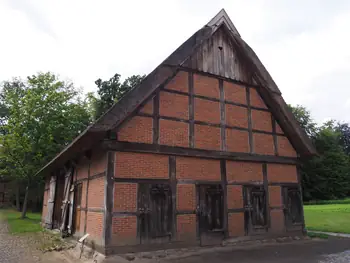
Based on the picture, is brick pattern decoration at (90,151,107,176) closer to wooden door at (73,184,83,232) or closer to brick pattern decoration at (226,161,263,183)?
wooden door at (73,184,83,232)

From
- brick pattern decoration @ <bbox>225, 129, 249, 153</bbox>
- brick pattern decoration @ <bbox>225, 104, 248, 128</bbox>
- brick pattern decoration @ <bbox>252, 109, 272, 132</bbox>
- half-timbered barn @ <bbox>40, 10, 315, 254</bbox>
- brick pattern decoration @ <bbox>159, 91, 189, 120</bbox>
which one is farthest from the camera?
brick pattern decoration @ <bbox>252, 109, 272, 132</bbox>

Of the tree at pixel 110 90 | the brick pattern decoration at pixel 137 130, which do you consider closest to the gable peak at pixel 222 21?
the brick pattern decoration at pixel 137 130

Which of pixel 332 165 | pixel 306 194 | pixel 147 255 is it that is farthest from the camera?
pixel 332 165

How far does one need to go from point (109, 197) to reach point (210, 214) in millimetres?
3047

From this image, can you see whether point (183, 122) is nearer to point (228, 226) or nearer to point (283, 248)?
point (228, 226)

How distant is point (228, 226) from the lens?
8297 mm

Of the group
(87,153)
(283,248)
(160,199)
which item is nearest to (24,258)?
(87,153)

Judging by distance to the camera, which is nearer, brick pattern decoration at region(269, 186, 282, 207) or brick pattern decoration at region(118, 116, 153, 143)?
brick pattern decoration at region(118, 116, 153, 143)

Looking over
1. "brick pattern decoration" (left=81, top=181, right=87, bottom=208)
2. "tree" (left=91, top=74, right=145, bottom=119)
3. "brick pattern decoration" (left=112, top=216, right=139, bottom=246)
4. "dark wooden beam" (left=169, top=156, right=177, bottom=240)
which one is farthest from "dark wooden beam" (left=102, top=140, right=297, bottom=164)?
"tree" (left=91, top=74, right=145, bottom=119)

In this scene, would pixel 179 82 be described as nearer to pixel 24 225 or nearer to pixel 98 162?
pixel 98 162

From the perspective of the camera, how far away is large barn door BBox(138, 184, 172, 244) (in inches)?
274

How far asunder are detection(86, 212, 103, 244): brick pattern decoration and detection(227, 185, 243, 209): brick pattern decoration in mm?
3814

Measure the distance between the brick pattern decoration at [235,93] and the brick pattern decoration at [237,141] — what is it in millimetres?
1100

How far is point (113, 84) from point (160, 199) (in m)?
22.2
